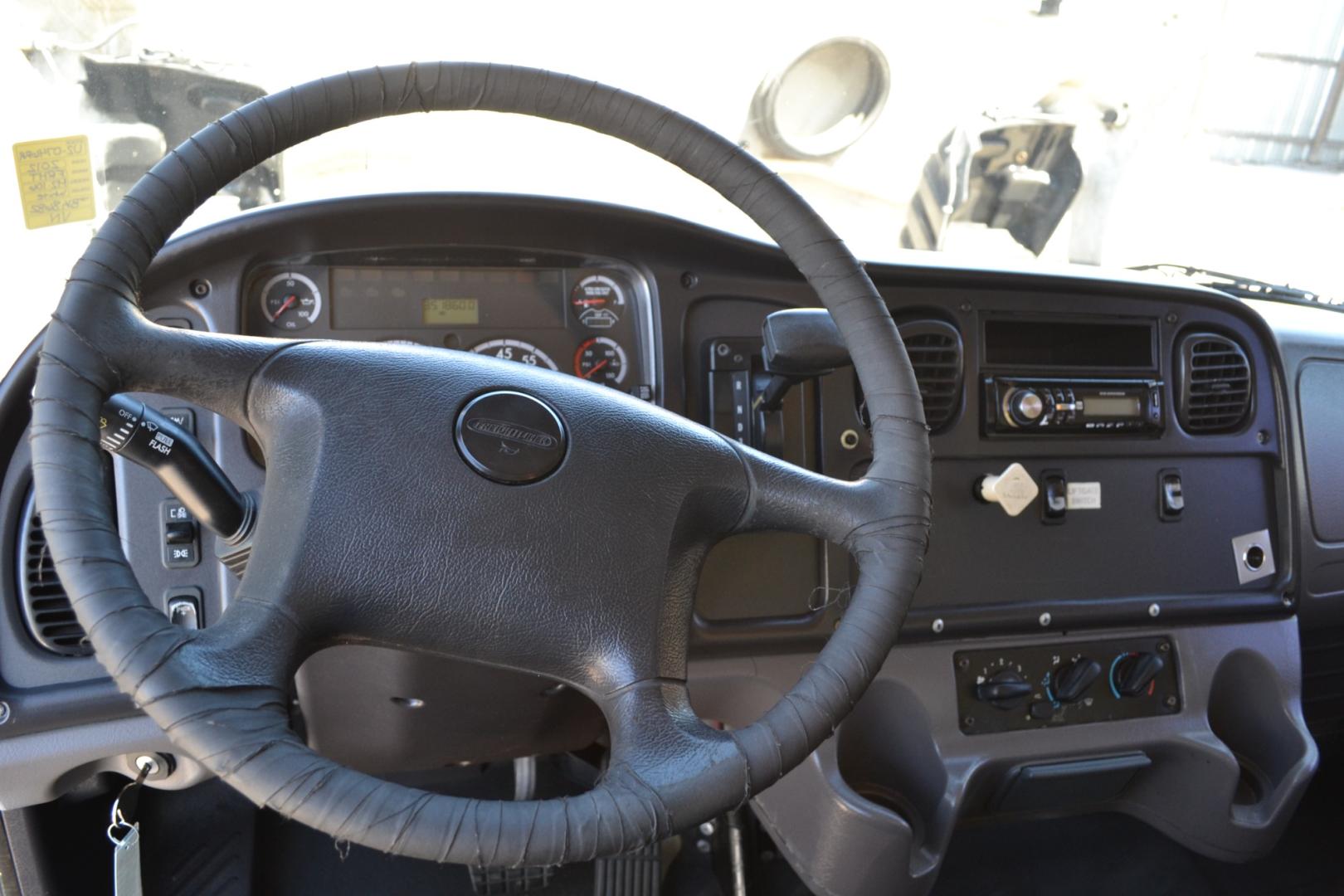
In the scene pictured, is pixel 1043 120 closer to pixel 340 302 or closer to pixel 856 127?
pixel 856 127

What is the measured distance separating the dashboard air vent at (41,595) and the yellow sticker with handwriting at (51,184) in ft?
1.22

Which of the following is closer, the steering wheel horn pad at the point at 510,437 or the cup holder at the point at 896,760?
the steering wheel horn pad at the point at 510,437

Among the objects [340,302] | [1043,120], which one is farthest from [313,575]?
[1043,120]

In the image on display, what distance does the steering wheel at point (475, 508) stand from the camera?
727 mm

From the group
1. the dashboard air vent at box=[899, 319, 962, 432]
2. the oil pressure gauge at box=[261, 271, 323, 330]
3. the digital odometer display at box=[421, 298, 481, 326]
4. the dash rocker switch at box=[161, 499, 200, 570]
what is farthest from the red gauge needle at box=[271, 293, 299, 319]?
the dashboard air vent at box=[899, 319, 962, 432]

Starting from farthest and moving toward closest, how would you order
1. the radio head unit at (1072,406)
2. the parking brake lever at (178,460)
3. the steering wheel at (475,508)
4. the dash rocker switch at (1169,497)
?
1. the dash rocker switch at (1169,497)
2. the radio head unit at (1072,406)
3. the parking brake lever at (178,460)
4. the steering wheel at (475,508)

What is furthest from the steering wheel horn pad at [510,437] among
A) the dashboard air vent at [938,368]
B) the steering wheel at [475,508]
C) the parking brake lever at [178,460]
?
the dashboard air vent at [938,368]

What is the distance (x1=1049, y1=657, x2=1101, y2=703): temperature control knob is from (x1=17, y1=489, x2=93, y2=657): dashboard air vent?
1.44 metres

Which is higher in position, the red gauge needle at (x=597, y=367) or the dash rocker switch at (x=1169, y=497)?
the red gauge needle at (x=597, y=367)

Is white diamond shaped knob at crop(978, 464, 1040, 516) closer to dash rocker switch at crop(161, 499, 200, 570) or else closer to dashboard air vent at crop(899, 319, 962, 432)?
dashboard air vent at crop(899, 319, 962, 432)

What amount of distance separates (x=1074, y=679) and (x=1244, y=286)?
1056 mm

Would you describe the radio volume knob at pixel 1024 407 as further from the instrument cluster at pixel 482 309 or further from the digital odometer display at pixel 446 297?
the digital odometer display at pixel 446 297

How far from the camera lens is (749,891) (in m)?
1.86

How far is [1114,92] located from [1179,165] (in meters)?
0.30
